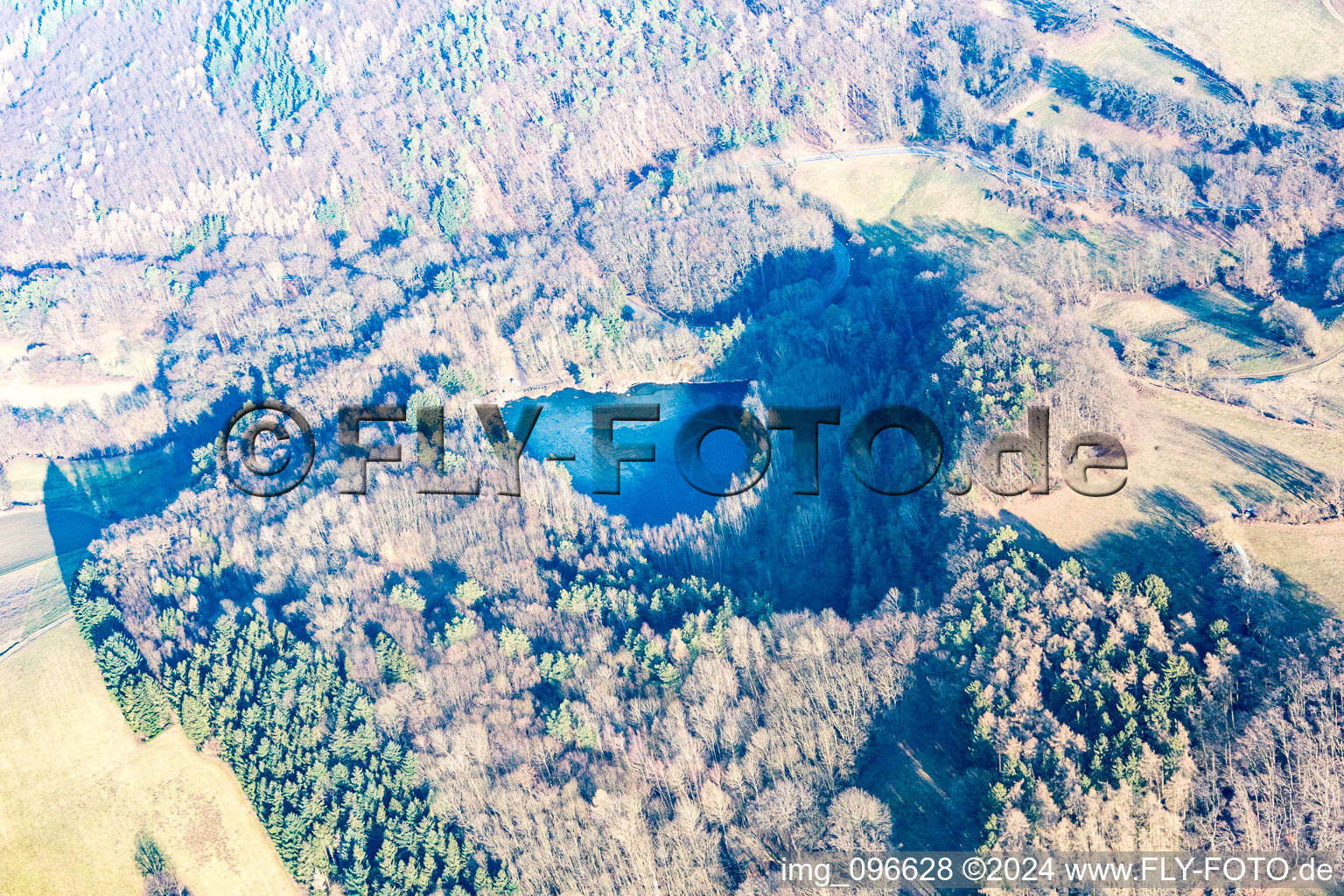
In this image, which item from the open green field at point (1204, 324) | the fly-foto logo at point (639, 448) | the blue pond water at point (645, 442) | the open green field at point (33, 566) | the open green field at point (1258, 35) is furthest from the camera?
the open green field at point (1258, 35)

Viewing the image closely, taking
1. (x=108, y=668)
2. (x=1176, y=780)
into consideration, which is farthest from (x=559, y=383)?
(x=1176, y=780)

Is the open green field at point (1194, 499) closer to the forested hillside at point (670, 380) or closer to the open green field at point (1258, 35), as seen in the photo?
the forested hillside at point (670, 380)

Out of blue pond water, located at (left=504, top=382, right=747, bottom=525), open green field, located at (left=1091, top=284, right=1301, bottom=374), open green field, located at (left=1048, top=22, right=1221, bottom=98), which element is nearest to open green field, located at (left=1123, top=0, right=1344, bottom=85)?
open green field, located at (left=1048, top=22, right=1221, bottom=98)

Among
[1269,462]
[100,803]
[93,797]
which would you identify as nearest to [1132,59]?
[1269,462]

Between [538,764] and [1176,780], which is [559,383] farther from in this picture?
[1176,780]

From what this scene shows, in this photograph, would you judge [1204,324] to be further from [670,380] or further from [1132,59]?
[670,380]

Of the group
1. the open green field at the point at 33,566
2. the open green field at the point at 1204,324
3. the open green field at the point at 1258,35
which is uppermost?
the open green field at the point at 1258,35

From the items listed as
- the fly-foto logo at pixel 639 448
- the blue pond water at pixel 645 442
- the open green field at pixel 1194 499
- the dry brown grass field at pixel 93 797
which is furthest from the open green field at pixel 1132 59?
the dry brown grass field at pixel 93 797
